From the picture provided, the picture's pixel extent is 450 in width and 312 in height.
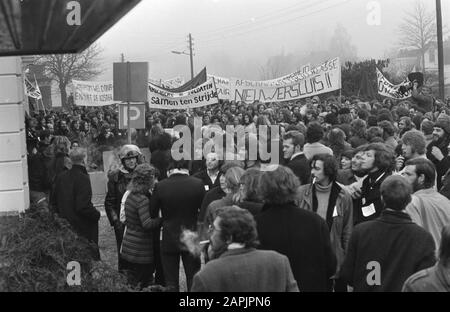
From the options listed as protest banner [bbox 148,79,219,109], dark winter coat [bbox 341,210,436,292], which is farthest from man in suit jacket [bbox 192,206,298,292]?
protest banner [bbox 148,79,219,109]

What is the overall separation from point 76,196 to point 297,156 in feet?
7.23

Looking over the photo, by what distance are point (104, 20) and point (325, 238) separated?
2.43m

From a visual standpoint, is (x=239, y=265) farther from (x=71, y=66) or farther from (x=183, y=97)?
(x=71, y=66)

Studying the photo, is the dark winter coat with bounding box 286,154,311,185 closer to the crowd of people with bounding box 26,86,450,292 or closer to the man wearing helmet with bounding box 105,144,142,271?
the crowd of people with bounding box 26,86,450,292

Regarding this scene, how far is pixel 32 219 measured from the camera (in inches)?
241

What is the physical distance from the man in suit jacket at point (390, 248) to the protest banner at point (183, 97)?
12141 millimetres

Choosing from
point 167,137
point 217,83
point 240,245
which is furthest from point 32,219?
point 217,83

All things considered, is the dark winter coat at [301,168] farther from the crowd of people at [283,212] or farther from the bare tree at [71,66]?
the bare tree at [71,66]

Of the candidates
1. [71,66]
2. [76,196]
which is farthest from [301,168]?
[71,66]

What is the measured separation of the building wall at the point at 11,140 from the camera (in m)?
6.91

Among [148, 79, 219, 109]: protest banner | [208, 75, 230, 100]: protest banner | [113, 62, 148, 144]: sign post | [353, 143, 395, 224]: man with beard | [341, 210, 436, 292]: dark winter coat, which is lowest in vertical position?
[341, 210, 436, 292]: dark winter coat

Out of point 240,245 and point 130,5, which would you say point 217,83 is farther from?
point 240,245

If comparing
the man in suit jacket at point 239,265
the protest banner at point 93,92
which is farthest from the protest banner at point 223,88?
the man in suit jacket at point 239,265

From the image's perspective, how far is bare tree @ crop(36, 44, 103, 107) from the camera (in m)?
41.2
